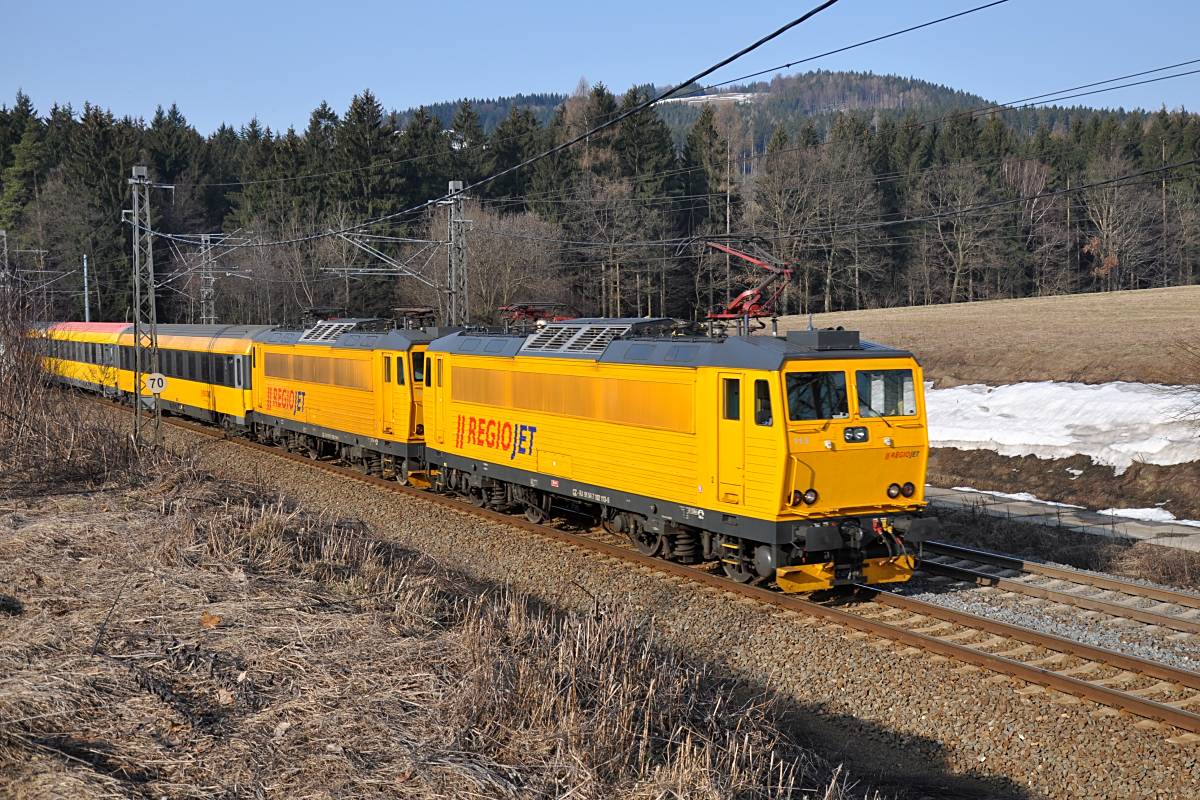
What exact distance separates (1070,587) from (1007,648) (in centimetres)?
299

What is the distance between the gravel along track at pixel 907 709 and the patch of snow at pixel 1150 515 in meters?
10.3

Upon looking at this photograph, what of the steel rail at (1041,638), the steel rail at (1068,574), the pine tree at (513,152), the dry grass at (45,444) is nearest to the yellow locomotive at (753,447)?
the steel rail at (1041,638)

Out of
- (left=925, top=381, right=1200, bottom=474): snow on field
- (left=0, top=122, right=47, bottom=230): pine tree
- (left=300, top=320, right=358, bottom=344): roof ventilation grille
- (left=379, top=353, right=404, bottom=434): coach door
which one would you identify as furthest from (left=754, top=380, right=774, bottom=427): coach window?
(left=0, top=122, right=47, bottom=230): pine tree

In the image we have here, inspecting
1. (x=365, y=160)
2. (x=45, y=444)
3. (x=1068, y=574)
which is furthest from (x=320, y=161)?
(x=1068, y=574)

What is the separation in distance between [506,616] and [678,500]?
408cm

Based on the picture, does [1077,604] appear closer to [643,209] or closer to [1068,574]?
[1068,574]

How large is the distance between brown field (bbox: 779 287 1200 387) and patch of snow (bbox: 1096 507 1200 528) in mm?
4129

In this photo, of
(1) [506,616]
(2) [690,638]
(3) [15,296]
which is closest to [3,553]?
(1) [506,616]

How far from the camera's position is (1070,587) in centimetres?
1314

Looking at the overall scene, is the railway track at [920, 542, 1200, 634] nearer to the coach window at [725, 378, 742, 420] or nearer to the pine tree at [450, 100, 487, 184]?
the coach window at [725, 378, 742, 420]

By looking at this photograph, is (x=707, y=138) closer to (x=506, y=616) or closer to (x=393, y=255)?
(x=393, y=255)

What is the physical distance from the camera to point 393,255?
66375 millimetres

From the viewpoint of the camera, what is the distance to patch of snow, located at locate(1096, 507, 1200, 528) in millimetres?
18750

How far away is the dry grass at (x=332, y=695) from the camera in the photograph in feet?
20.7
